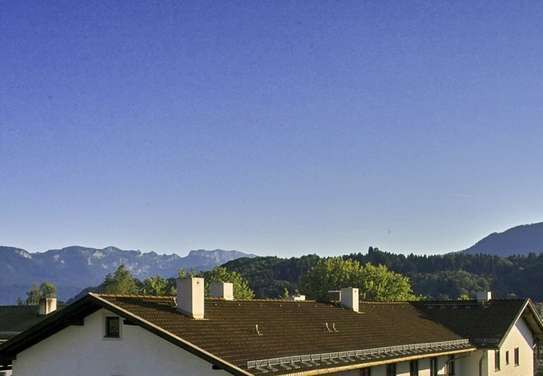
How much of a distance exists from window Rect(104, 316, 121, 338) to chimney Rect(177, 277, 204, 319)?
102 inches

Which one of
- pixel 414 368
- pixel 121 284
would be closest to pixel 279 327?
pixel 414 368

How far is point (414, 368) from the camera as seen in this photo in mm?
37031

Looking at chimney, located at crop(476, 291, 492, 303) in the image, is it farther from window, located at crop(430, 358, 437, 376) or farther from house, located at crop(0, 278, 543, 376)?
window, located at crop(430, 358, 437, 376)

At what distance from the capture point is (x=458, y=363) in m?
43.0

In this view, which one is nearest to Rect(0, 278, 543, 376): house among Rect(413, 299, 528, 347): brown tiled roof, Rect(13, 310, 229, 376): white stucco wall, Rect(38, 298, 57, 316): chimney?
Rect(13, 310, 229, 376): white stucco wall

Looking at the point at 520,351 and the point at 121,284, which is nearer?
the point at 520,351

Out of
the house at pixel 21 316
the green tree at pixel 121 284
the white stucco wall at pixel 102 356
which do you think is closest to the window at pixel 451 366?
the white stucco wall at pixel 102 356

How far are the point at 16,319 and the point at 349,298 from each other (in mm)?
26831

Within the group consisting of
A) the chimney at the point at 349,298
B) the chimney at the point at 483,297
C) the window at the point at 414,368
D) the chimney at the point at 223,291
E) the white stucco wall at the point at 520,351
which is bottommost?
the white stucco wall at the point at 520,351

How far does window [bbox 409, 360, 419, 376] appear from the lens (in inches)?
1444

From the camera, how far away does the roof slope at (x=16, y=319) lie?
54156mm

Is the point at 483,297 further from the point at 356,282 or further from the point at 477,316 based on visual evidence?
the point at 356,282

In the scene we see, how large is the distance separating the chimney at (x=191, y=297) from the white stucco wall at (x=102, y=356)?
2684 millimetres

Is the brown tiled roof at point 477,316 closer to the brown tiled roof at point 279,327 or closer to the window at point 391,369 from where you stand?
the brown tiled roof at point 279,327
